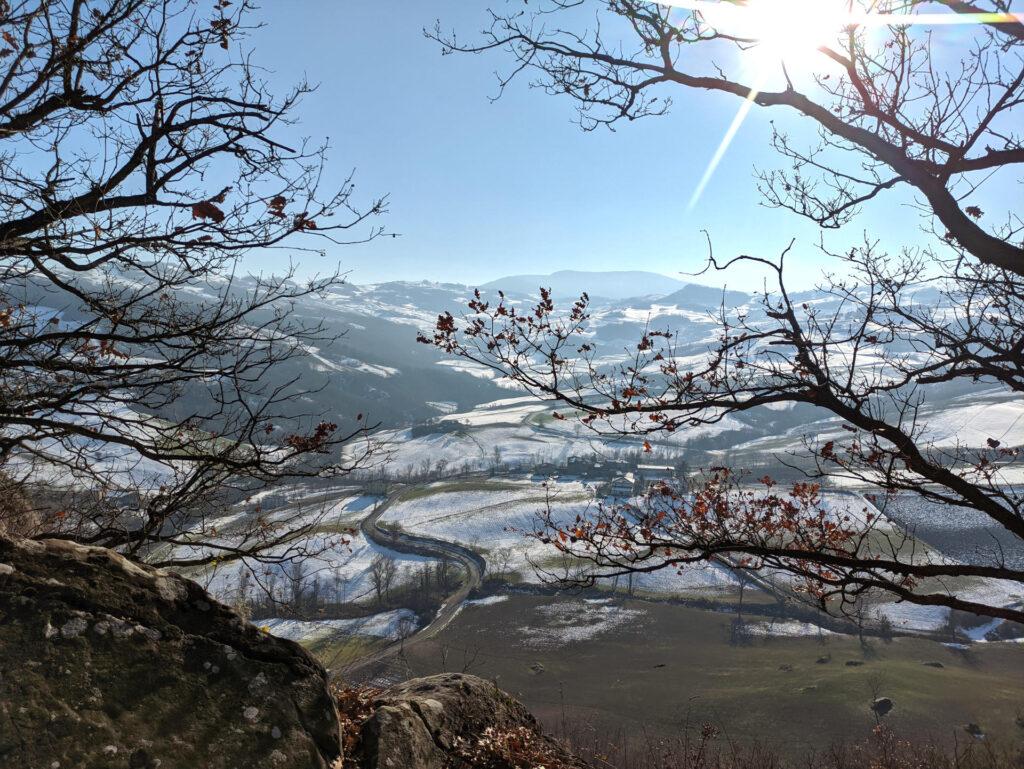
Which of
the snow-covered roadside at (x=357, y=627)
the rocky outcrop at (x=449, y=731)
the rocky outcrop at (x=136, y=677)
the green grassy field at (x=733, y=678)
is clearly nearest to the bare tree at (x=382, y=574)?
the snow-covered roadside at (x=357, y=627)

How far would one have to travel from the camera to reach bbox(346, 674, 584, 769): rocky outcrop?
5535mm

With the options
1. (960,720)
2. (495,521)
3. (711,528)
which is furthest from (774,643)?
(711,528)

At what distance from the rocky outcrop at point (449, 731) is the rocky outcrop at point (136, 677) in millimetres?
1048

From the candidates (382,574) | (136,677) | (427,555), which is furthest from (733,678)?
(136,677)

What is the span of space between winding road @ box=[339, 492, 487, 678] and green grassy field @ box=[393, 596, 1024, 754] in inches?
98.5

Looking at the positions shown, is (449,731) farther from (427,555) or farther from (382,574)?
(427,555)

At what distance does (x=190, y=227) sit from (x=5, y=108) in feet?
7.03

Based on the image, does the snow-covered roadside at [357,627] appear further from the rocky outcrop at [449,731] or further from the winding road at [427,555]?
the rocky outcrop at [449,731]

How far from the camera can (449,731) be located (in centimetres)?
665

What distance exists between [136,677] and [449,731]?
392cm

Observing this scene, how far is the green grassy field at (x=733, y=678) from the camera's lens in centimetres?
4553

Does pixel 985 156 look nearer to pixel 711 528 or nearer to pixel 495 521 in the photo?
pixel 711 528

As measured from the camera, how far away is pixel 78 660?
3.74 meters

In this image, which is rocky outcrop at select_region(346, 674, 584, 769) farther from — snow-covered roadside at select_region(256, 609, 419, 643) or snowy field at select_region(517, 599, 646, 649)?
snow-covered roadside at select_region(256, 609, 419, 643)
